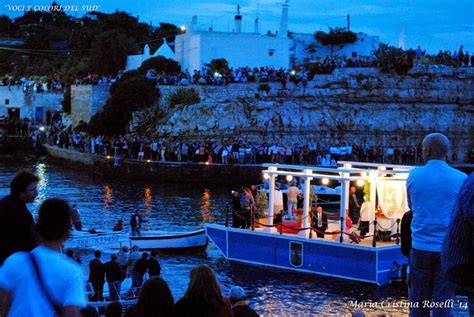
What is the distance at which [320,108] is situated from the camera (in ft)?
162

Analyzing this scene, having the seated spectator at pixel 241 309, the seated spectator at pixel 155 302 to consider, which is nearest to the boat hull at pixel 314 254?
the seated spectator at pixel 241 309

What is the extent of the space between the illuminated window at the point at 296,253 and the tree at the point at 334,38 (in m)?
41.4

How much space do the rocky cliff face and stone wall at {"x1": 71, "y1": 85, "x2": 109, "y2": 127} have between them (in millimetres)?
5689

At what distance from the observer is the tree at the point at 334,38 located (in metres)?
60.0

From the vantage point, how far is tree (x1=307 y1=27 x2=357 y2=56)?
60031 mm

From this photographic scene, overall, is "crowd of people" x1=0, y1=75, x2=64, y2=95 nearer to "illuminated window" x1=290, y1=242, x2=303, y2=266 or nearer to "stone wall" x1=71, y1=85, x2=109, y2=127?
"stone wall" x1=71, y1=85, x2=109, y2=127

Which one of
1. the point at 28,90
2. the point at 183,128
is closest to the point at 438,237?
the point at 183,128

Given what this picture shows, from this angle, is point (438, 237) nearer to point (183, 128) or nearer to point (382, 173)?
point (382, 173)

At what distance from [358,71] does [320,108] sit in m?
4.20

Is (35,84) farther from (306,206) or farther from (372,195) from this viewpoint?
(372,195)

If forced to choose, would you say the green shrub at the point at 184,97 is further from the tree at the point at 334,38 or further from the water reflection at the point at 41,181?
the tree at the point at 334,38

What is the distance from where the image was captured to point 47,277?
13.9 feet

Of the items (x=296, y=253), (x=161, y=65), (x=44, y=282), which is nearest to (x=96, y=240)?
(x=296, y=253)

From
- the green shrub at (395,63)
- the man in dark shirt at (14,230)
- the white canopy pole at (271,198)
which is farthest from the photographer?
the green shrub at (395,63)
